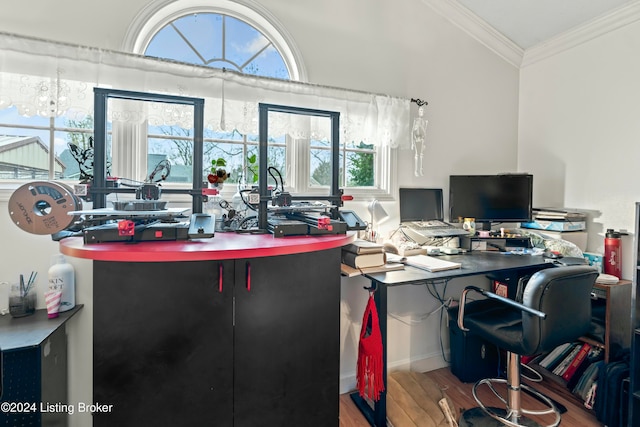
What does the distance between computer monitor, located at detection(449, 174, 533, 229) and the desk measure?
1.25 feet

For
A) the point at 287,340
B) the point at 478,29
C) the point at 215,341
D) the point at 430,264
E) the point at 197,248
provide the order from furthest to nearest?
the point at 478,29, the point at 430,264, the point at 287,340, the point at 215,341, the point at 197,248

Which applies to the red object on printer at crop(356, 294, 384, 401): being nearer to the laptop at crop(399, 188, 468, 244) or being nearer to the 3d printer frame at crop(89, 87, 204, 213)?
the laptop at crop(399, 188, 468, 244)

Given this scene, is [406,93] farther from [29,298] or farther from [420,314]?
[29,298]

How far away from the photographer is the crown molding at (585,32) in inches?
88.6

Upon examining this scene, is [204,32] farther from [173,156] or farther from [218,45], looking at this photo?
[173,156]

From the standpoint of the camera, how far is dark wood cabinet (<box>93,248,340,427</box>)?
1.19 m

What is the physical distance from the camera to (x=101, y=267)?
1.18 m

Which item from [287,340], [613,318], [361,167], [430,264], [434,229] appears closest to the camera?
[287,340]

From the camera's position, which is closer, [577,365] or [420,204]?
[577,365]

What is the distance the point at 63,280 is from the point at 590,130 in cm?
348

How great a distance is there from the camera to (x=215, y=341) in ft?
4.18

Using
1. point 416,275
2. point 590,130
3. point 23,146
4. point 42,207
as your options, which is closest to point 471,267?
point 416,275

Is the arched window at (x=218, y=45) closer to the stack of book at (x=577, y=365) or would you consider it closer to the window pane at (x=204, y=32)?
the window pane at (x=204, y=32)

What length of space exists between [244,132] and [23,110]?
100cm
